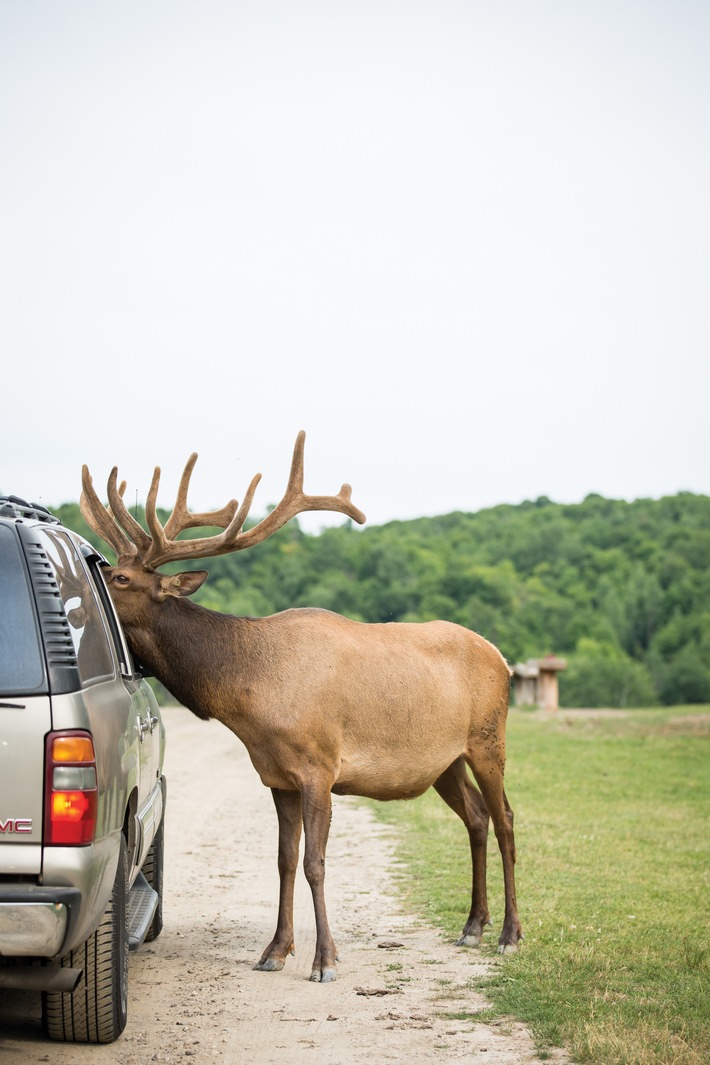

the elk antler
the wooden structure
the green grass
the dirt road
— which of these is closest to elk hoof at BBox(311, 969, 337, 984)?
the dirt road

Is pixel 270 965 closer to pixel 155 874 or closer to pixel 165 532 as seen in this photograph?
pixel 155 874

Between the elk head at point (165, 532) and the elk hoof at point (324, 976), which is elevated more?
the elk head at point (165, 532)

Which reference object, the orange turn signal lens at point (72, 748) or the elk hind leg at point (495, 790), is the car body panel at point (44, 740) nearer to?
the orange turn signal lens at point (72, 748)

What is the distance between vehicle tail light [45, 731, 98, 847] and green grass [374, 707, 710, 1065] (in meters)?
2.44

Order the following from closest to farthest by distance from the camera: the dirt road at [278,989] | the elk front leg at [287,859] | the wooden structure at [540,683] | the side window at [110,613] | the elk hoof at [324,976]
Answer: the dirt road at [278,989] < the side window at [110,613] < the elk hoof at [324,976] < the elk front leg at [287,859] < the wooden structure at [540,683]

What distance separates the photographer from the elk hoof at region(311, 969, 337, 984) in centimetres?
701

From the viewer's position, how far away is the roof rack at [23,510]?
18.6ft

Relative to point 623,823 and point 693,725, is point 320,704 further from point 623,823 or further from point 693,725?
point 693,725

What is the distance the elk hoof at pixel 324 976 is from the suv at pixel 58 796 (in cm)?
157

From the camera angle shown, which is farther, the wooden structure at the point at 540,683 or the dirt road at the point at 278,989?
the wooden structure at the point at 540,683

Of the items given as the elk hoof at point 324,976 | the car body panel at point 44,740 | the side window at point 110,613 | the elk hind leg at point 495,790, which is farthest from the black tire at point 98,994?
the elk hind leg at point 495,790

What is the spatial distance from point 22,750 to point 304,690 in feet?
10.1

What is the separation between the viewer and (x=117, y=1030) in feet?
18.5

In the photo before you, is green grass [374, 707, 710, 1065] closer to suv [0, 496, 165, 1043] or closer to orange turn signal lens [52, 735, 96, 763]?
suv [0, 496, 165, 1043]
